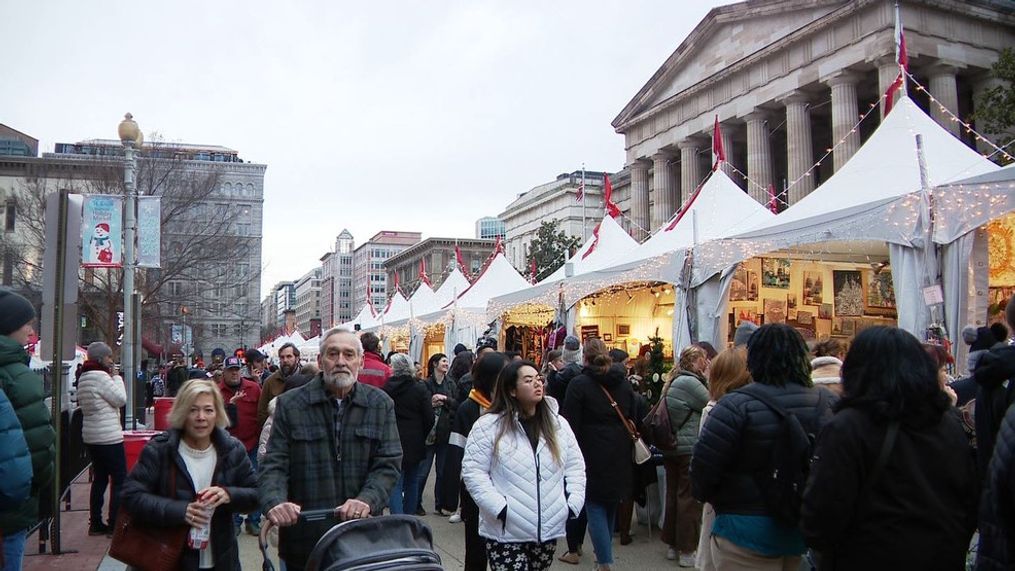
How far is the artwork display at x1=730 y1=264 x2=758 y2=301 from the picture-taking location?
12.0 meters

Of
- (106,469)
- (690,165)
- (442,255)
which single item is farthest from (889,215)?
(442,255)

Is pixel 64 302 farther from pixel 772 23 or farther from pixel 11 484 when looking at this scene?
pixel 772 23

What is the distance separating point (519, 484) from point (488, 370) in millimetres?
2174

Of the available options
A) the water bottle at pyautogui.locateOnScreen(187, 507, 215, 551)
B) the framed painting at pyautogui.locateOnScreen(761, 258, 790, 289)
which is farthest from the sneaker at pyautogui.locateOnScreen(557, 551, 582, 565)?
the framed painting at pyautogui.locateOnScreen(761, 258, 790, 289)

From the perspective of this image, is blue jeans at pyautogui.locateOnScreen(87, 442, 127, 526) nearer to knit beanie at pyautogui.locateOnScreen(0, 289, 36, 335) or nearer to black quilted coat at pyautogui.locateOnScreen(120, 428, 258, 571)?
knit beanie at pyautogui.locateOnScreen(0, 289, 36, 335)

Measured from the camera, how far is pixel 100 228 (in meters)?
13.3

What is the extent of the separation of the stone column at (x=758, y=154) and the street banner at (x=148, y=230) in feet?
91.5

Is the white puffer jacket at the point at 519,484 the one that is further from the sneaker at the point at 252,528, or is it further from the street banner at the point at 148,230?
the street banner at the point at 148,230

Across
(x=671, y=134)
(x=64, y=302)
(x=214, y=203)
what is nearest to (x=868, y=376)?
(x=64, y=302)

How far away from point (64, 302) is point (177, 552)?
425 cm

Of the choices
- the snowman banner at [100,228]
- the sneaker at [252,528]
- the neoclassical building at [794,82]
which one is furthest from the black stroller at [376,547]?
the neoclassical building at [794,82]

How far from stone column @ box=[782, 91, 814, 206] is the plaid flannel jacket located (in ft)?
108

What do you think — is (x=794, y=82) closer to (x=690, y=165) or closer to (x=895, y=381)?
(x=690, y=165)

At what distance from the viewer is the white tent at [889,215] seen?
795cm
